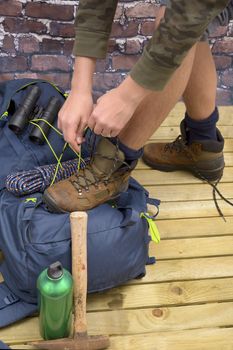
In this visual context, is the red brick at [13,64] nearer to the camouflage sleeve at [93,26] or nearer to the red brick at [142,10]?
the red brick at [142,10]

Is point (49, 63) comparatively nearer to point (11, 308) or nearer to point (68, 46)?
point (68, 46)

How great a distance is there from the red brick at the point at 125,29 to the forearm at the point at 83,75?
0.78 metres

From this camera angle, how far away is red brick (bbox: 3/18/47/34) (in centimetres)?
197

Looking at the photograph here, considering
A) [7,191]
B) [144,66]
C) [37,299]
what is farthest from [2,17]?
[37,299]

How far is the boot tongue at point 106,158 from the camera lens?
4.47ft

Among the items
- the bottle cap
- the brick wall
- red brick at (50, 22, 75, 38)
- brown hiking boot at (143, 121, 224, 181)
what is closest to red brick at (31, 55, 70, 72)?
the brick wall

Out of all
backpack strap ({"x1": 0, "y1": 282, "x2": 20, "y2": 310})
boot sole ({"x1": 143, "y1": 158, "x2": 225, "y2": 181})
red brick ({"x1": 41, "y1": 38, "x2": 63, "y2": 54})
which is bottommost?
backpack strap ({"x1": 0, "y1": 282, "x2": 20, "y2": 310})

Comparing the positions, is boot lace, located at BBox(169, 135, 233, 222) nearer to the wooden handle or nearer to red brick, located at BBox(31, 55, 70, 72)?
red brick, located at BBox(31, 55, 70, 72)

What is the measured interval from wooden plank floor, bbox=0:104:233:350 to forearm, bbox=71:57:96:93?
1.89ft

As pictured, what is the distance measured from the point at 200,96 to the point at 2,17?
93 centimetres

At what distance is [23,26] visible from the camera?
198 centimetres

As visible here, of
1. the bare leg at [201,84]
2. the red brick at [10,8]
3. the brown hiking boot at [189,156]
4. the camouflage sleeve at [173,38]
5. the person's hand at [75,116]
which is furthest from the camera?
the red brick at [10,8]

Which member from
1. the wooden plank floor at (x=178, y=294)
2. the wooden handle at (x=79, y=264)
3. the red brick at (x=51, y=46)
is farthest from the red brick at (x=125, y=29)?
the wooden handle at (x=79, y=264)

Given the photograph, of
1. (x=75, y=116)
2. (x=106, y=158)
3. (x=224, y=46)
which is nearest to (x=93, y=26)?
(x=75, y=116)
